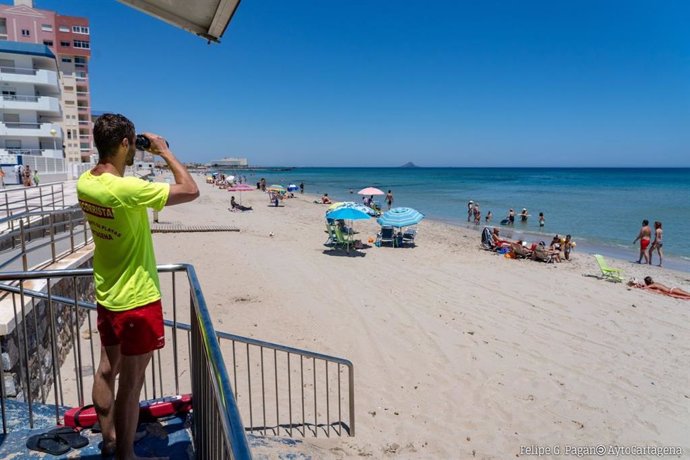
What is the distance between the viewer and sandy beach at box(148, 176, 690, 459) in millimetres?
5320

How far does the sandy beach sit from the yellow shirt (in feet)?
8.91

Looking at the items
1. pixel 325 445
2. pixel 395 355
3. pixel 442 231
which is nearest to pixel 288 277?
pixel 395 355

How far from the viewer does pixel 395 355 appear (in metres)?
7.08

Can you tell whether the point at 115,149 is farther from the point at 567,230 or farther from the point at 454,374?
the point at 567,230

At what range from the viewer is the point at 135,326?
85.6 inches

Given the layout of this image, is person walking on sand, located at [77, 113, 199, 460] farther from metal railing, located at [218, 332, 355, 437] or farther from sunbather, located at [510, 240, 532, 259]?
sunbather, located at [510, 240, 532, 259]

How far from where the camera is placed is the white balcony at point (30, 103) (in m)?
36.5

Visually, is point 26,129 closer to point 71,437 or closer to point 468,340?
point 468,340

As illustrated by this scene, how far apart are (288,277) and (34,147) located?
3777 cm

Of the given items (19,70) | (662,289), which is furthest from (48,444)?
(19,70)

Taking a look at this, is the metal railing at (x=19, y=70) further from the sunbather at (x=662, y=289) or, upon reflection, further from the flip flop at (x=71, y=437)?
the sunbather at (x=662, y=289)

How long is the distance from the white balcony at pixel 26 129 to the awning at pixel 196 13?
4032 centimetres

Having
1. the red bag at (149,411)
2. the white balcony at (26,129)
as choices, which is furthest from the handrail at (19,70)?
the red bag at (149,411)

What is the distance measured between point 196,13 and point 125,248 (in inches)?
64.8
